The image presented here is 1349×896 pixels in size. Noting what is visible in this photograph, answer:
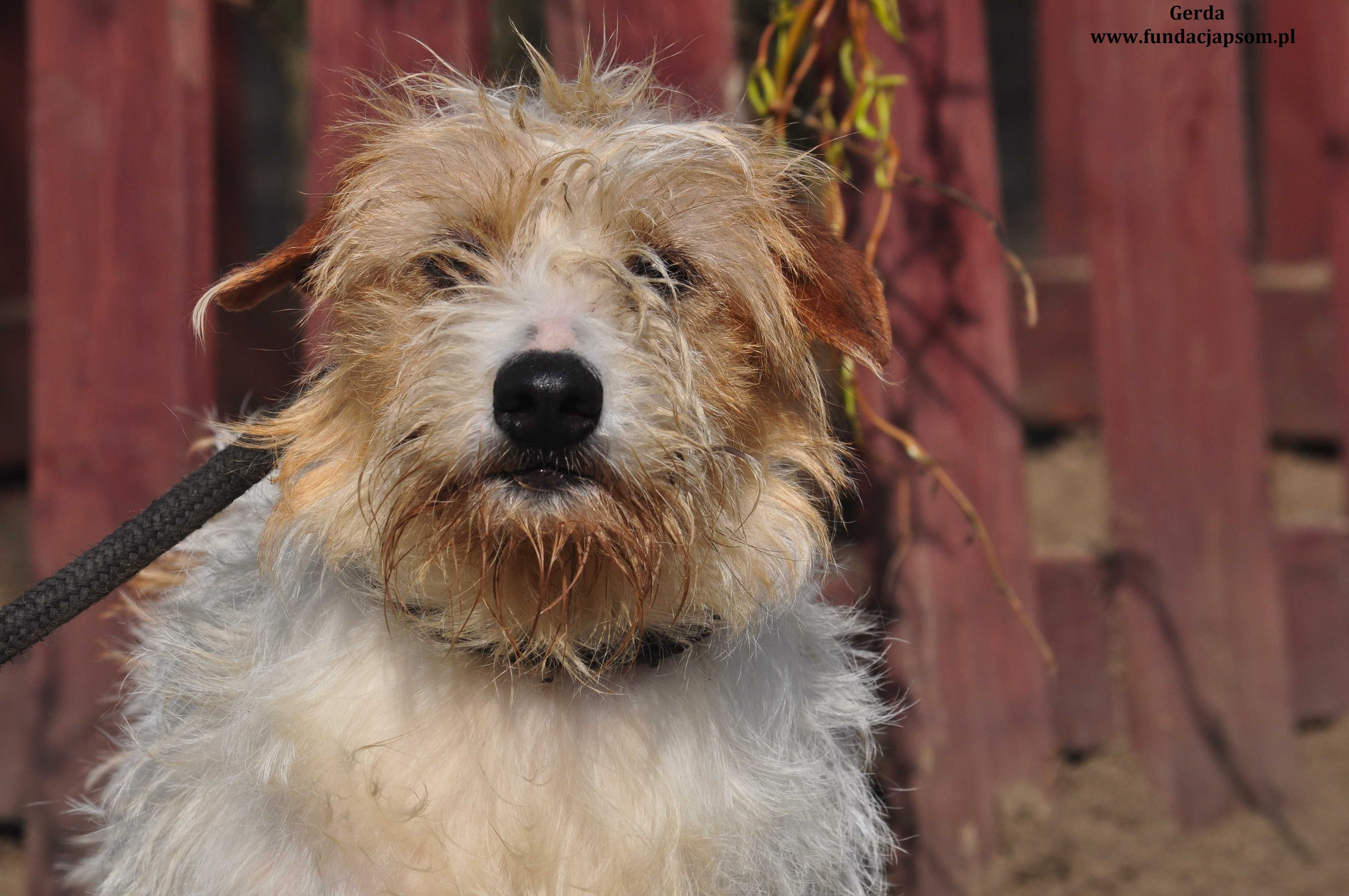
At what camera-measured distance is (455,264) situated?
1.73m

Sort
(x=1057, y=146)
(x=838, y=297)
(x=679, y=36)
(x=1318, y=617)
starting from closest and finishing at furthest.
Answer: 1. (x=838, y=297)
2. (x=679, y=36)
3. (x=1318, y=617)
4. (x=1057, y=146)

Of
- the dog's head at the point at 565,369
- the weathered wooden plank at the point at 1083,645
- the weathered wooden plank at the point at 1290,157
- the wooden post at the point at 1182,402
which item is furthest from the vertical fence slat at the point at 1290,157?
the dog's head at the point at 565,369

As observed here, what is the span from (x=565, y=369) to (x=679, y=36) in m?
1.35

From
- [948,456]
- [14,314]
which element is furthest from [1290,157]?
[14,314]

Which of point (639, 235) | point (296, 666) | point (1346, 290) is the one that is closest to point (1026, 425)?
point (1346, 290)

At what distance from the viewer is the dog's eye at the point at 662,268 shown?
1693 mm

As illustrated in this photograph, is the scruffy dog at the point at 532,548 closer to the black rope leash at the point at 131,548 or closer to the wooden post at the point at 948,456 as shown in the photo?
the black rope leash at the point at 131,548

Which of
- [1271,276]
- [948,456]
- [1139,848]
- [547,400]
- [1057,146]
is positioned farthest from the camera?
[1057,146]

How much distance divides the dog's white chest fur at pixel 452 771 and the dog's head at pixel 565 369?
3.5 inches

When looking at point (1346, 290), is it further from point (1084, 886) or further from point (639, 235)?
point (639, 235)

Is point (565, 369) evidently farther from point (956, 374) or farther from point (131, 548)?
point (956, 374)

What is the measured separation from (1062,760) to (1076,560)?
1.71ft

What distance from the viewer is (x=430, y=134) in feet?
5.81

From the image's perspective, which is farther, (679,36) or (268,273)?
(679,36)
